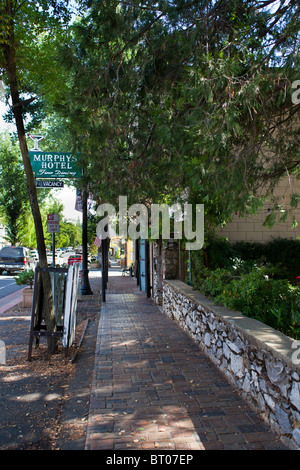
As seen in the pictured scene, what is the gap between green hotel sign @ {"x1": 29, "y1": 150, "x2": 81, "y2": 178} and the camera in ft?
28.5

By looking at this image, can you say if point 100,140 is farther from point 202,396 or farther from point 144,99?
point 202,396

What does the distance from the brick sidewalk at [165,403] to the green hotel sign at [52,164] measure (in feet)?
12.5

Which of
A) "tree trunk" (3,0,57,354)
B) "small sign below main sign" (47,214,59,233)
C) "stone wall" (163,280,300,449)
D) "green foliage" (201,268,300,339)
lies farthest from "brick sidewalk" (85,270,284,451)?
"small sign below main sign" (47,214,59,233)

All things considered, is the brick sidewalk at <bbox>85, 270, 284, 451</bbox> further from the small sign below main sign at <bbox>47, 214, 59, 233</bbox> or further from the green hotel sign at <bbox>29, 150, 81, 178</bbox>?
the small sign below main sign at <bbox>47, 214, 59, 233</bbox>

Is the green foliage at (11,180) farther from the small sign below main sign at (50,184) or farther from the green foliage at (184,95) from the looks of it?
the green foliage at (184,95)

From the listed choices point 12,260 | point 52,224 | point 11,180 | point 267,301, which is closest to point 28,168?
point 267,301

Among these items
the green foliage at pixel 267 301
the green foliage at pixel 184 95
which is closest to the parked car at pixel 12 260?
the green foliage at pixel 184 95

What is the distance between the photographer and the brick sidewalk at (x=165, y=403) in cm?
343

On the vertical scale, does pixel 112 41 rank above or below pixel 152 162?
above

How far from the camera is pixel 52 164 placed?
871 cm

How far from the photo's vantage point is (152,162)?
754 cm

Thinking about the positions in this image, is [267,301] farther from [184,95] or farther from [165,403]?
[184,95]
